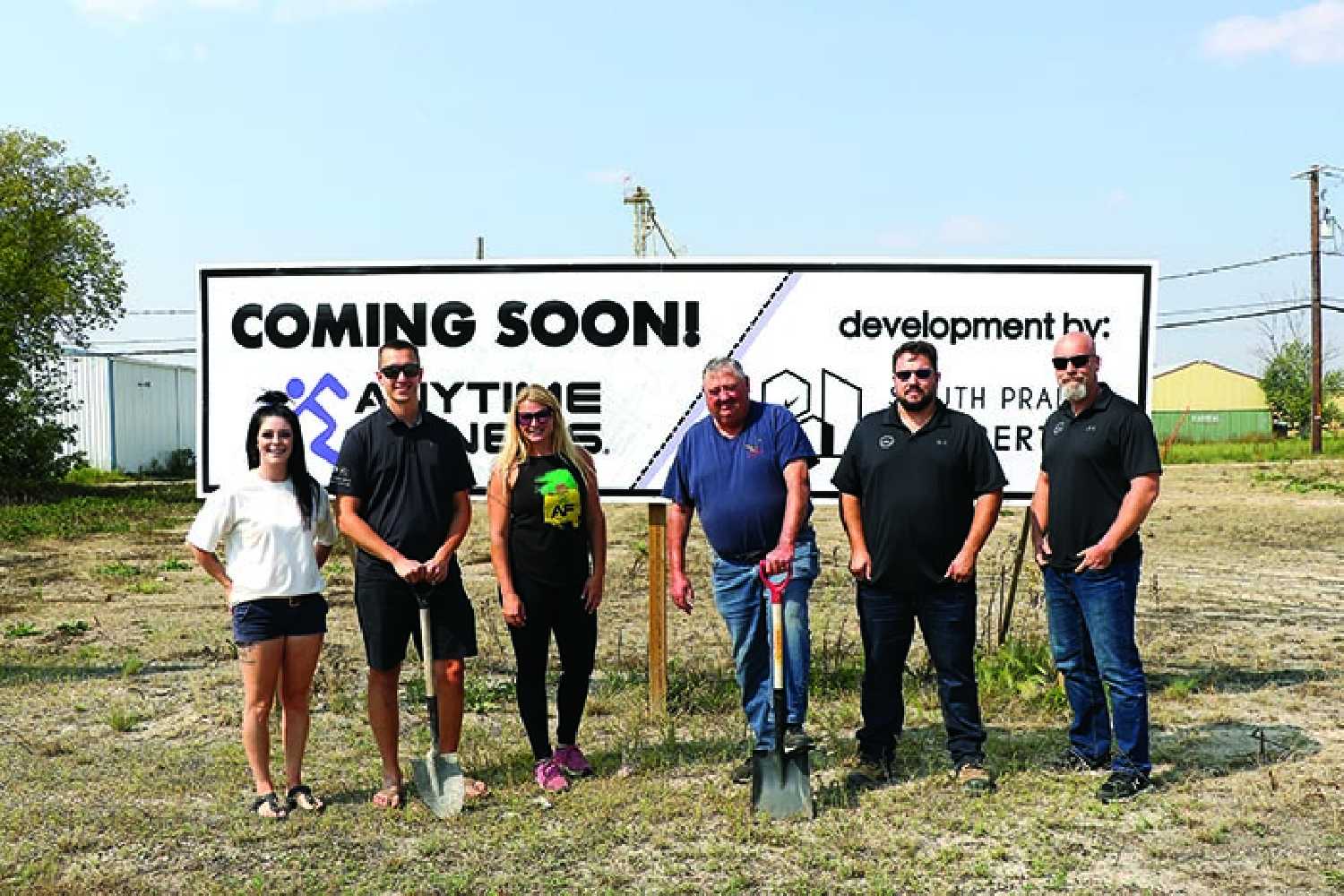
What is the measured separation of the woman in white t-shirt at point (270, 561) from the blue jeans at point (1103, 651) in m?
3.31

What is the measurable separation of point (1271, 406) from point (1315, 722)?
2791 inches

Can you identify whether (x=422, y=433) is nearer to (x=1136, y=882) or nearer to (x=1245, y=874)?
(x=1136, y=882)

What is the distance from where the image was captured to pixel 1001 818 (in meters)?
5.01

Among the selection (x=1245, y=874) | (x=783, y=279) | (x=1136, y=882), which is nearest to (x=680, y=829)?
(x=1136, y=882)

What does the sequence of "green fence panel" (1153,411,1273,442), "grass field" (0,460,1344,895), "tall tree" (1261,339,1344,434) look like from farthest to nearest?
"green fence panel" (1153,411,1273,442) → "tall tree" (1261,339,1344,434) → "grass field" (0,460,1344,895)

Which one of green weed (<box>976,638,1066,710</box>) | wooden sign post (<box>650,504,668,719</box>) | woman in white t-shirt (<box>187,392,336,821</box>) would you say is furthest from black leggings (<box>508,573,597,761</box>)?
green weed (<box>976,638,1066,710</box>)

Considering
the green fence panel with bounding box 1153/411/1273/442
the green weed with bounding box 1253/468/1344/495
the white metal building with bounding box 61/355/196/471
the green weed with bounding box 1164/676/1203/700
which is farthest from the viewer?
the green fence panel with bounding box 1153/411/1273/442

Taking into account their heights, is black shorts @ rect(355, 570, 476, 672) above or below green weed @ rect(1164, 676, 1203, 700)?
above

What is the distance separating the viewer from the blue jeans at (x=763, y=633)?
523cm

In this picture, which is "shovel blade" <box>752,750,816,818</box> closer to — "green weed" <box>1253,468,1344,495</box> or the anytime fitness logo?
the anytime fitness logo

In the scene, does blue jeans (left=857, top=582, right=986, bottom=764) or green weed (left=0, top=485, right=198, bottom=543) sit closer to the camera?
blue jeans (left=857, top=582, right=986, bottom=764)

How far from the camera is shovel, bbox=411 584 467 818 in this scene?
16.7ft

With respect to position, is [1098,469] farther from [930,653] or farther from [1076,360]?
[930,653]

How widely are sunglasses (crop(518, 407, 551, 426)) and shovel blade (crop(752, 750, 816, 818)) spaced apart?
5.83ft
